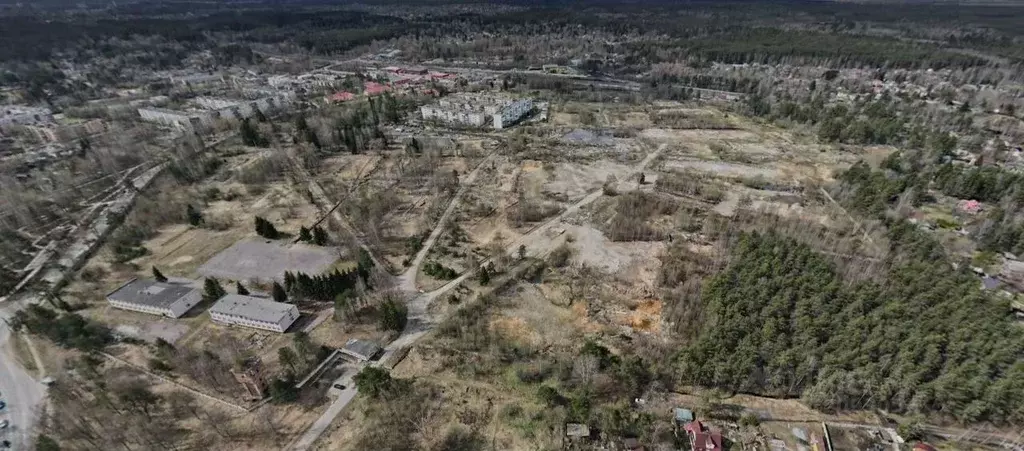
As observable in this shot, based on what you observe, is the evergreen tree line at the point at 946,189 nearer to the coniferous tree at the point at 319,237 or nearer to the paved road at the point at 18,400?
the coniferous tree at the point at 319,237

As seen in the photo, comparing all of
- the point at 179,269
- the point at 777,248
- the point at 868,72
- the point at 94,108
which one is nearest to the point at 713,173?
the point at 777,248

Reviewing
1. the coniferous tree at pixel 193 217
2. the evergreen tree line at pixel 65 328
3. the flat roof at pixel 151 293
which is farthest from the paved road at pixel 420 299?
the coniferous tree at pixel 193 217

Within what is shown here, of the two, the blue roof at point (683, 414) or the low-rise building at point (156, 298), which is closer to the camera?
the blue roof at point (683, 414)

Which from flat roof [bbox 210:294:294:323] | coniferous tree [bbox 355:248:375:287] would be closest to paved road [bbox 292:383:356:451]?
flat roof [bbox 210:294:294:323]

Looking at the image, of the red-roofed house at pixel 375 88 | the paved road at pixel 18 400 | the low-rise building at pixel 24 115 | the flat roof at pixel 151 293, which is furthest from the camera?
the red-roofed house at pixel 375 88

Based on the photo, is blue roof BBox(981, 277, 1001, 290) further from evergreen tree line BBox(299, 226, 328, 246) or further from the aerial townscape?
evergreen tree line BBox(299, 226, 328, 246)

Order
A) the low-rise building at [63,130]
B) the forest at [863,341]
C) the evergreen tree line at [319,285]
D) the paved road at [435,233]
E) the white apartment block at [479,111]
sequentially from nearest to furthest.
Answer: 1. the forest at [863,341]
2. the evergreen tree line at [319,285]
3. the paved road at [435,233]
4. the low-rise building at [63,130]
5. the white apartment block at [479,111]
